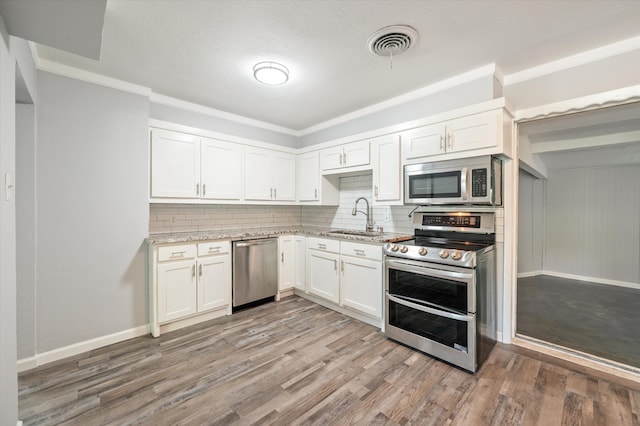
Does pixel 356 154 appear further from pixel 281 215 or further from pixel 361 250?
pixel 281 215

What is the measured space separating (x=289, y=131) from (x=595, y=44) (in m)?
3.64

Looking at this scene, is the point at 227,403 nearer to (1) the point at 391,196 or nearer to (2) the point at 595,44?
(1) the point at 391,196

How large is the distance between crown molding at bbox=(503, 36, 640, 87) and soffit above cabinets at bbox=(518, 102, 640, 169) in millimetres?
645

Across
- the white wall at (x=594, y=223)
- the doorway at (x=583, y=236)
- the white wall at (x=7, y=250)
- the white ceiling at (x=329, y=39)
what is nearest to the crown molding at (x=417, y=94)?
the white ceiling at (x=329, y=39)

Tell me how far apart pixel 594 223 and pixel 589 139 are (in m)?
1.96

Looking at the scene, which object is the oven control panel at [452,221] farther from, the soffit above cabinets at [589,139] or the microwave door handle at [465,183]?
the soffit above cabinets at [589,139]

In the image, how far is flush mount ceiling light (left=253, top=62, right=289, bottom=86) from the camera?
8.12 ft

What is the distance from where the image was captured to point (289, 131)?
4594 millimetres

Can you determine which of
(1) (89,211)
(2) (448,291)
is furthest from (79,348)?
(2) (448,291)

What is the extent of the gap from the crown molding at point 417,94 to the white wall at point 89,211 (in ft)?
7.97

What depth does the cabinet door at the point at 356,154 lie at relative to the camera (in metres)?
3.38

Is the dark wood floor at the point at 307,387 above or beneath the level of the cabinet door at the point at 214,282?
beneath

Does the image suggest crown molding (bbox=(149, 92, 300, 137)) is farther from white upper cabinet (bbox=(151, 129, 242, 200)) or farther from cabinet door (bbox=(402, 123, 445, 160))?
cabinet door (bbox=(402, 123, 445, 160))

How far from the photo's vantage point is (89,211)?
258cm
